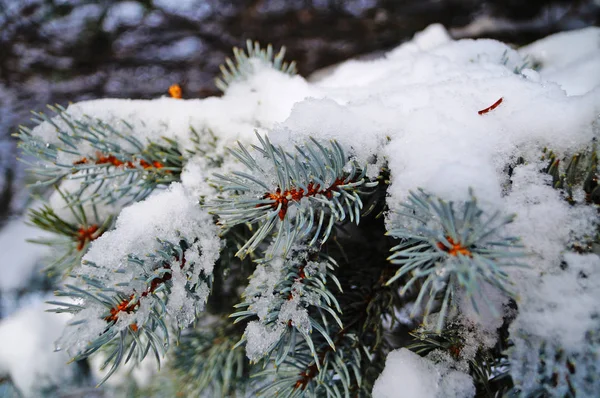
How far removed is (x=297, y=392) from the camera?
0.52 metres

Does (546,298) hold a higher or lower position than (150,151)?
lower

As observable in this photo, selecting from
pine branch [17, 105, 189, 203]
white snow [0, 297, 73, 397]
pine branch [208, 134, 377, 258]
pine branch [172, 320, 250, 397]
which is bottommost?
white snow [0, 297, 73, 397]

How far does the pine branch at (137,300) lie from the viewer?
45 centimetres

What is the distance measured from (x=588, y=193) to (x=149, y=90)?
5.55 ft

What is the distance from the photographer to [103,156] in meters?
0.63

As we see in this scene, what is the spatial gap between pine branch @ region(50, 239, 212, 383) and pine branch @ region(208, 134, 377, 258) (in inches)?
A: 4.0

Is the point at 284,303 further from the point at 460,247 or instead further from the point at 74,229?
the point at 74,229

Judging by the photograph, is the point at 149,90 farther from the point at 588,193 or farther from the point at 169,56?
the point at 588,193

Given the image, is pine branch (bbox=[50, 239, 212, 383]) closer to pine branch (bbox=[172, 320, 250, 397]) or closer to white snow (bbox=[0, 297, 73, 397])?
pine branch (bbox=[172, 320, 250, 397])

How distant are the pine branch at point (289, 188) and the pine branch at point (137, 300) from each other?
102 millimetres

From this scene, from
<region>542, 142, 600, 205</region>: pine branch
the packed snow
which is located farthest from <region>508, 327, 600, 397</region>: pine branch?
<region>542, 142, 600, 205</region>: pine branch

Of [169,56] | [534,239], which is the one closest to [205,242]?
[534,239]

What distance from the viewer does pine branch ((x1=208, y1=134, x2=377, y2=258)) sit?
443 millimetres

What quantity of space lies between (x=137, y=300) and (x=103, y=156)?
298 mm
